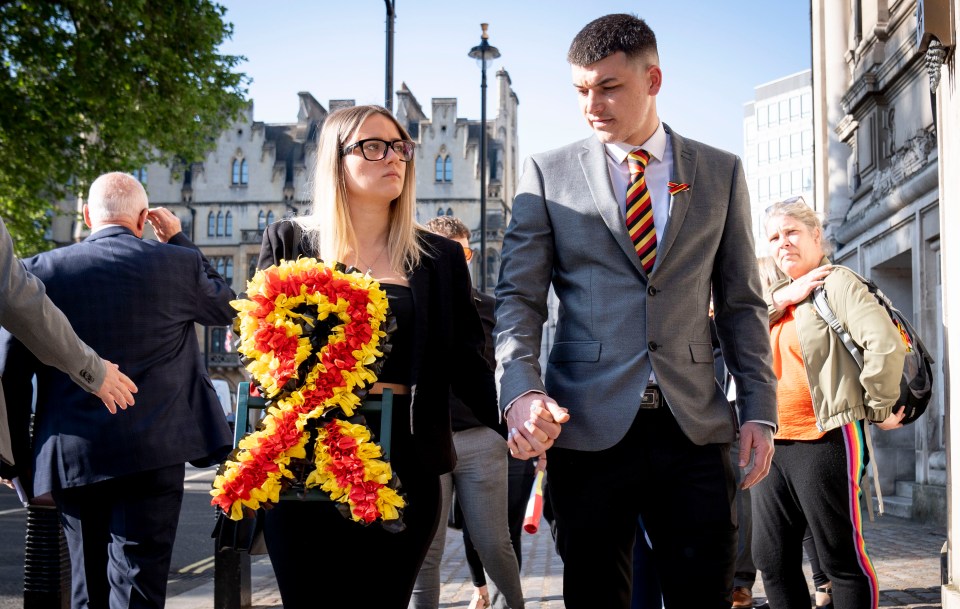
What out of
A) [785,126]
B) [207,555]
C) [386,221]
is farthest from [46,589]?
[785,126]

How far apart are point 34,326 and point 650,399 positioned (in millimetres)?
2006

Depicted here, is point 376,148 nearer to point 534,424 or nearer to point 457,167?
point 534,424

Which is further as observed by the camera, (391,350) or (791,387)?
(791,387)

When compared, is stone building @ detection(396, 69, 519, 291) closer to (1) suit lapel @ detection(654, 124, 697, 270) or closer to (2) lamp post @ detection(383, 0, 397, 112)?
(2) lamp post @ detection(383, 0, 397, 112)

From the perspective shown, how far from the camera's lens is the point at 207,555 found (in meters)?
10.9

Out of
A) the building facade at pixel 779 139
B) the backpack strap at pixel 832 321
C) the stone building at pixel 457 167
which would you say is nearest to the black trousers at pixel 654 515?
the backpack strap at pixel 832 321

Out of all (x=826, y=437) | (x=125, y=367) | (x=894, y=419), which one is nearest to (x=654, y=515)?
(x=826, y=437)

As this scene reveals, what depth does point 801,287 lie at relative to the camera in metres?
5.24

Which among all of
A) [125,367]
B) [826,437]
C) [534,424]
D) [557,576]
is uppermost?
[125,367]

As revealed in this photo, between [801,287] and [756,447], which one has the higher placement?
[801,287]

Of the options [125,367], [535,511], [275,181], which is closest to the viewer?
[535,511]

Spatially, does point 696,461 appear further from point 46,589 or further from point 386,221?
point 46,589

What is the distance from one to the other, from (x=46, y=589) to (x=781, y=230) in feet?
13.1

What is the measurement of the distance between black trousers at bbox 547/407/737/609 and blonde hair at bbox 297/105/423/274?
3.19 ft
